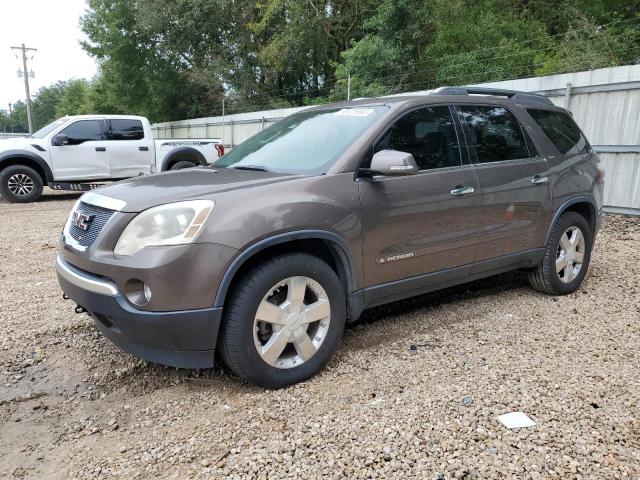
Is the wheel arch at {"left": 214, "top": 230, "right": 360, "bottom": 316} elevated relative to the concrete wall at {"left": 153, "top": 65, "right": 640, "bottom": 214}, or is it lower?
lower

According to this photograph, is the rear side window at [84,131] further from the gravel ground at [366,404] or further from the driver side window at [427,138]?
the driver side window at [427,138]

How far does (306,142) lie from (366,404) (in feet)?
6.05

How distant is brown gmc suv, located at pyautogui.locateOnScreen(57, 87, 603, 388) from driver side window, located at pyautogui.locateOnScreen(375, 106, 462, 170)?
0.01 metres

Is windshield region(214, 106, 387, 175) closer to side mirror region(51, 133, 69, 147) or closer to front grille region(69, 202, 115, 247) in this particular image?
front grille region(69, 202, 115, 247)

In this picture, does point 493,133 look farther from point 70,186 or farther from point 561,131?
point 70,186

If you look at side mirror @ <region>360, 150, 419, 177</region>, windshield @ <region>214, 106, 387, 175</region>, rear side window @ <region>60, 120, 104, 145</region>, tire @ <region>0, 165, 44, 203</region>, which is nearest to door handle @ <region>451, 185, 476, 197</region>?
side mirror @ <region>360, 150, 419, 177</region>

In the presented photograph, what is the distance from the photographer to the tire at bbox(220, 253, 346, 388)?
2.80 metres

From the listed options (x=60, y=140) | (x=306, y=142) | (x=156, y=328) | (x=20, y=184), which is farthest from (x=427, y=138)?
(x=20, y=184)

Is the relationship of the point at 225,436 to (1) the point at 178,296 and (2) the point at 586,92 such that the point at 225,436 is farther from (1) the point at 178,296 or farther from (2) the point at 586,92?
(2) the point at 586,92

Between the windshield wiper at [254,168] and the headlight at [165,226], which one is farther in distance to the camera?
the windshield wiper at [254,168]

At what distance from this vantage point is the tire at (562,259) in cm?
454

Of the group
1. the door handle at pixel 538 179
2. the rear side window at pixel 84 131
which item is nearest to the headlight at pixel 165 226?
the door handle at pixel 538 179

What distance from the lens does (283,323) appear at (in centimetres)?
292

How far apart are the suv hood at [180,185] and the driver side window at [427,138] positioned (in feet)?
2.74
